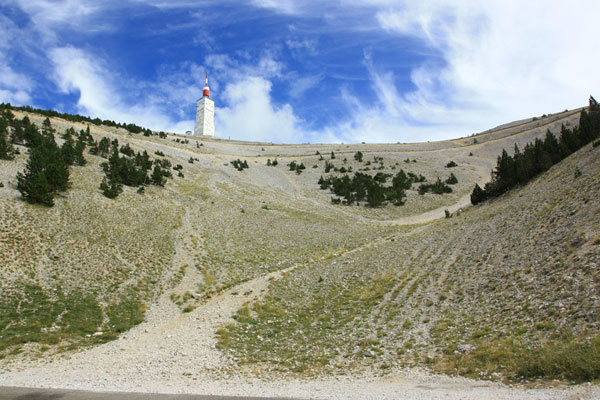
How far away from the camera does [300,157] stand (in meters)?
99.2

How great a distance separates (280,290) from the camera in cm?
2289

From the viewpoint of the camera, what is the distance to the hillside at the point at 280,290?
40.1 feet

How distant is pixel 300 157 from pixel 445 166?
41084mm

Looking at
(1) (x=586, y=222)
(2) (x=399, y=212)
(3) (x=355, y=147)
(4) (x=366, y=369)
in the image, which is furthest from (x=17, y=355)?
(3) (x=355, y=147)

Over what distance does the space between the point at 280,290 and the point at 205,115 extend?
142717mm

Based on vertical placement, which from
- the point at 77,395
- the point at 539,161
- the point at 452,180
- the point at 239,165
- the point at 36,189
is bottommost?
the point at 77,395

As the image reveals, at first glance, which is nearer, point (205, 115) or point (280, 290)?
point (280, 290)

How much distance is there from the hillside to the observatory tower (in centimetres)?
11517

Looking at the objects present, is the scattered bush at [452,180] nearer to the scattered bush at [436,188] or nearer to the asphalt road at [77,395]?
the scattered bush at [436,188]

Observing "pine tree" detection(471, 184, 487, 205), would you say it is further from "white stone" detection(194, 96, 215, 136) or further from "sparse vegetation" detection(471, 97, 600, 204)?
"white stone" detection(194, 96, 215, 136)

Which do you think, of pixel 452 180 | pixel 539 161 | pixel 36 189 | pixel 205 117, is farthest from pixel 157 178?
pixel 205 117

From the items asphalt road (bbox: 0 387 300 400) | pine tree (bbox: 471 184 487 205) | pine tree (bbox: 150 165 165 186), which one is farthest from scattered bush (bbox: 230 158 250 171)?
asphalt road (bbox: 0 387 300 400)

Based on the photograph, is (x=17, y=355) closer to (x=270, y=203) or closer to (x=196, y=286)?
(x=196, y=286)

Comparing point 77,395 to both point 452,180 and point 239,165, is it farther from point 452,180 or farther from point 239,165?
point 452,180
